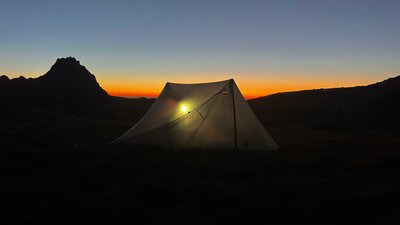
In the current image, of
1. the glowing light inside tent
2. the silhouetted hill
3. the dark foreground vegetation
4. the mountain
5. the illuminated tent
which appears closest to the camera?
the dark foreground vegetation

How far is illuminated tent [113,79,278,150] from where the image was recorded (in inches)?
888

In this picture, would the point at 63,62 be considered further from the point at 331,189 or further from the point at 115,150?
the point at 331,189

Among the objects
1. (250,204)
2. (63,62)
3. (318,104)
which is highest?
(63,62)

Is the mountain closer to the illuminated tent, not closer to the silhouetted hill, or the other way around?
the silhouetted hill

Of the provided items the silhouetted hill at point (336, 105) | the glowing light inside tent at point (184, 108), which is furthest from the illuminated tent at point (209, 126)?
the silhouetted hill at point (336, 105)

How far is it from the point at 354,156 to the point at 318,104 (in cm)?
6635

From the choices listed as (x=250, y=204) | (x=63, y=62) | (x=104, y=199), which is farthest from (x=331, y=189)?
(x=63, y=62)

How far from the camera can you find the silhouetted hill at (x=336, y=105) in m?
70.8

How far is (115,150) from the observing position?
21266 millimetres

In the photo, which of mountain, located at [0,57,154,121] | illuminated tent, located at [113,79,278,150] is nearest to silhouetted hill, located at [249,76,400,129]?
mountain, located at [0,57,154,121]

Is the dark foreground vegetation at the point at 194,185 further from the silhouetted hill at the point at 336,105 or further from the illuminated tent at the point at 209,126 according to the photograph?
the silhouetted hill at the point at 336,105

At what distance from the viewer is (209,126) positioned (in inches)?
898

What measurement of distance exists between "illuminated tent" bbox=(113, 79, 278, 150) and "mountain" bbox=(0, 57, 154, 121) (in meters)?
55.7

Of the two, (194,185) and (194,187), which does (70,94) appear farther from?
(194,187)
